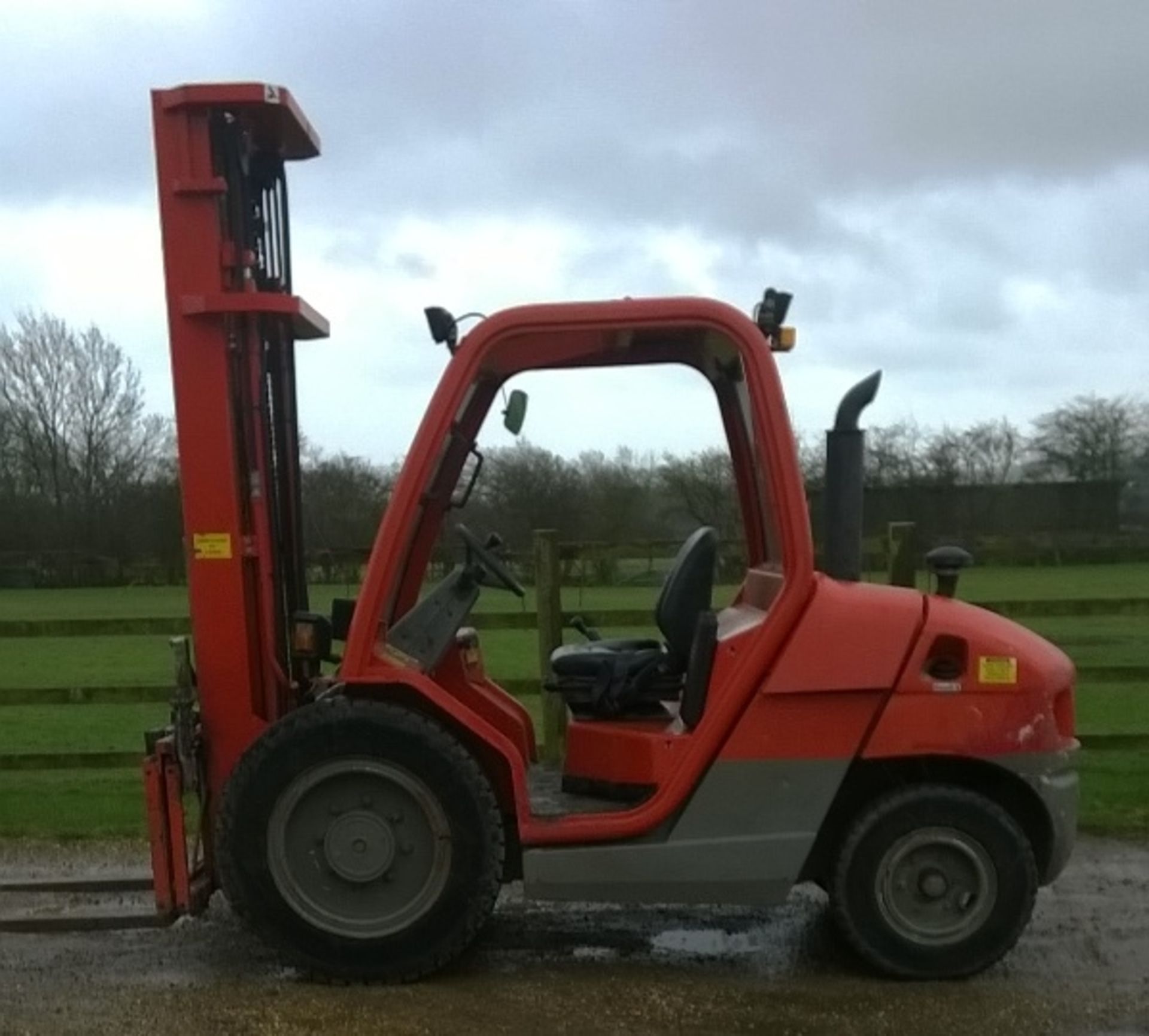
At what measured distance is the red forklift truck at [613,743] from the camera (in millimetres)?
5207

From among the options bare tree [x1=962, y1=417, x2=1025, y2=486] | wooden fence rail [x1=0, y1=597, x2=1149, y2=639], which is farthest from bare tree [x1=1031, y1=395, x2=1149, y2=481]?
wooden fence rail [x1=0, y1=597, x2=1149, y2=639]

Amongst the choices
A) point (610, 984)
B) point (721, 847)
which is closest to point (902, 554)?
point (721, 847)

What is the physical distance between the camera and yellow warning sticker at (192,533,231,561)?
5.58m

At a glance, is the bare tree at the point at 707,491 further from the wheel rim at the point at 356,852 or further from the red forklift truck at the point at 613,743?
the wheel rim at the point at 356,852

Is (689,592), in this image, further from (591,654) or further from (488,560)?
(488,560)

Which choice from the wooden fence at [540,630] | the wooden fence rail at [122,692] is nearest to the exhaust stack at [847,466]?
the wooden fence at [540,630]

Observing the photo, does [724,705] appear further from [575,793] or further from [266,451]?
[266,451]

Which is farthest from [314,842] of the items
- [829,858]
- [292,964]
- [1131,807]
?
[1131,807]

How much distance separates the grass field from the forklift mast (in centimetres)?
66

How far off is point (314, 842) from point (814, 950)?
77.0 inches

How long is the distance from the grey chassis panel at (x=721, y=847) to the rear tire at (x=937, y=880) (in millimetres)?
227

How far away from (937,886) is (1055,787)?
55 centimetres

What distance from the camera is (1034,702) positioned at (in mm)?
5289

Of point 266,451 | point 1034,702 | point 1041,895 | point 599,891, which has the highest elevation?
point 266,451
